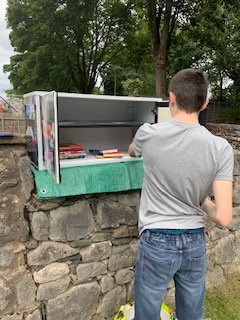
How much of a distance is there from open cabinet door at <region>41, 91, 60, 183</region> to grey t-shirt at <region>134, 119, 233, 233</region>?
1.77ft

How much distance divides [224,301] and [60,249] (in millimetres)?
1754

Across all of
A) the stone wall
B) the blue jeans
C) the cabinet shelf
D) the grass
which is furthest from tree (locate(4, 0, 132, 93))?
the blue jeans

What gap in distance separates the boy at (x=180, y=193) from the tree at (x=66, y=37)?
40.5ft

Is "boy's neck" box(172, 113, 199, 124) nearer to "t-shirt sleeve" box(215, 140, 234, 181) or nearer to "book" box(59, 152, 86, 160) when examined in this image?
"t-shirt sleeve" box(215, 140, 234, 181)

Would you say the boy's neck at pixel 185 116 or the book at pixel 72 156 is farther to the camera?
the book at pixel 72 156

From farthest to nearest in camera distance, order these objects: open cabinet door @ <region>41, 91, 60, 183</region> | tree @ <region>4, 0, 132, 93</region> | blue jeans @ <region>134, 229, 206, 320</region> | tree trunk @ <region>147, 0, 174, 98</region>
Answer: tree @ <region>4, 0, 132, 93</region> < tree trunk @ <region>147, 0, 174, 98</region> < open cabinet door @ <region>41, 91, 60, 183</region> < blue jeans @ <region>134, 229, 206, 320</region>

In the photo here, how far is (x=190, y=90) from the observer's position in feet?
5.14

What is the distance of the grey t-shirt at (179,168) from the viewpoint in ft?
5.16

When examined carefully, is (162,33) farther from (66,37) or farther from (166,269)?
(166,269)

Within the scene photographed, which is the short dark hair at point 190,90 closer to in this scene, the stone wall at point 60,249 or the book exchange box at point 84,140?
the book exchange box at point 84,140

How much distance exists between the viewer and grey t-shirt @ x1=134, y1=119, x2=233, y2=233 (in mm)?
1573

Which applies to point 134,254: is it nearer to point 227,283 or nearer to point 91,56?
point 227,283

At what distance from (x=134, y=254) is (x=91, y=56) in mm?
17059

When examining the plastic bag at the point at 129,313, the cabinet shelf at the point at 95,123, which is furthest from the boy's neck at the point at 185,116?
the plastic bag at the point at 129,313
